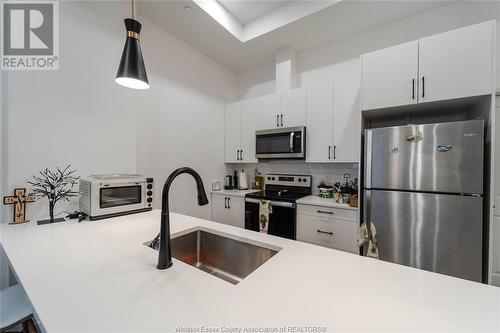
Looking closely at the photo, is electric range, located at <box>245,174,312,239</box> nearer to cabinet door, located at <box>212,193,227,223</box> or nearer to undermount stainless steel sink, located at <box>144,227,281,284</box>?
cabinet door, located at <box>212,193,227,223</box>

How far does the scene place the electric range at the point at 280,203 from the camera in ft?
7.62

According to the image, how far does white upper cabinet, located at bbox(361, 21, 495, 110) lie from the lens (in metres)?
1.56

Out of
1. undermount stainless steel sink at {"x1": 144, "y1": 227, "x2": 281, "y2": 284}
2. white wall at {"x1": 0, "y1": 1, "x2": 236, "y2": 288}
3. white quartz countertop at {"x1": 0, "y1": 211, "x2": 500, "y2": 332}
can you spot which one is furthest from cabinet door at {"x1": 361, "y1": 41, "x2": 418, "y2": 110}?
white wall at {"x1": 0, "y1": 1, "x2": 236, "y2": 288}

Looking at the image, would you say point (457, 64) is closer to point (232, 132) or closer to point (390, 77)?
point (390, 77)

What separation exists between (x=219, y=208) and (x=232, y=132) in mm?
1189

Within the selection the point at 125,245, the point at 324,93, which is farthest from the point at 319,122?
the point at 125,245

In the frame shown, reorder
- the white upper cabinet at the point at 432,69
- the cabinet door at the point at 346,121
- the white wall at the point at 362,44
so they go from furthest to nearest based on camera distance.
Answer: the cabinet door at the point at 346,121 → the white wall at the point at 362,44 → the white upper cabinet at the point at 432,69

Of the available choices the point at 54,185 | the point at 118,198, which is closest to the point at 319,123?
the point at 118,198

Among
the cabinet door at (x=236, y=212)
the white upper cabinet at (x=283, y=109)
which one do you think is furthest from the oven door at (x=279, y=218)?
the white upper cabinet at (x=283, y=109)

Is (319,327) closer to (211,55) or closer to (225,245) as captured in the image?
(225,245)

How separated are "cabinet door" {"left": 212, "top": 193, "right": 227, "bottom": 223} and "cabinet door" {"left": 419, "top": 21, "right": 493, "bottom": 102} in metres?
2.45

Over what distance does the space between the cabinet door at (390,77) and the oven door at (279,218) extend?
1.31 m

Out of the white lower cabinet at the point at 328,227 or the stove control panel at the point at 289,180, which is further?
the stove control panel at the point at 289,180

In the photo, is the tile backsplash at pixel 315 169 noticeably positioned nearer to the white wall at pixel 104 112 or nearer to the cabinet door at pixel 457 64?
the white wall at pixel 104 112
